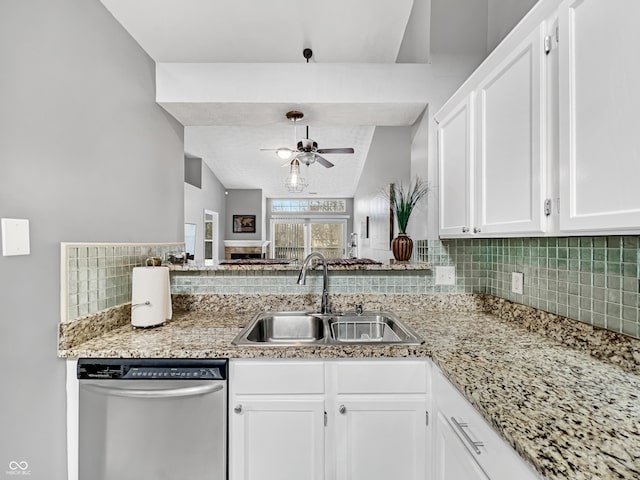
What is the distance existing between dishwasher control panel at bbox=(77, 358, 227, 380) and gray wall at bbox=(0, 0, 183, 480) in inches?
5.1

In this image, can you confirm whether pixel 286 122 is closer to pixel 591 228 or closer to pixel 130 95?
pixel 130 95

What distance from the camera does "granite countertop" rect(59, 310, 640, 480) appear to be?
2.19 ft

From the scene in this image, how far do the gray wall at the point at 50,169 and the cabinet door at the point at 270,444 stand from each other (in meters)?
0.69

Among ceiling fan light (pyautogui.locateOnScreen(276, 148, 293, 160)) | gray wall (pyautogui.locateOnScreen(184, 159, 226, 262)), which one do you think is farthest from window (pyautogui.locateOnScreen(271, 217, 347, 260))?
ceiling fan light (pyautogui.locateOnScreen(276, 148, 293, 160))

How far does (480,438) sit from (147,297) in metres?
1.47

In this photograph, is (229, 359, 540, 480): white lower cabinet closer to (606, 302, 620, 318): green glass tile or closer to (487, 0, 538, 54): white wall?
(606, 302, 620, 318): green glass tile

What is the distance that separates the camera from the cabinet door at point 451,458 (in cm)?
94

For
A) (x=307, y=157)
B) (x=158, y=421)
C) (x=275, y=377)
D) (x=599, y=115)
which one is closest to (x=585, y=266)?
(x=599, y=115)

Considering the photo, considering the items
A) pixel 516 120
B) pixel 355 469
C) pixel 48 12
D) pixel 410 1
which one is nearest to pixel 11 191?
pixel 48 12

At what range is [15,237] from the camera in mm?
1125

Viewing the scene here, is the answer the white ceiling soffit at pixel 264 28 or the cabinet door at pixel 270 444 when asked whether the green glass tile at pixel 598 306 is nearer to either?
the cabinet door at pixel 270 444

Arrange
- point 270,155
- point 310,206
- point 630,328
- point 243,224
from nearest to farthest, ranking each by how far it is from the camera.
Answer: point 630,328, point 270,155, point 243,224, point 310,206

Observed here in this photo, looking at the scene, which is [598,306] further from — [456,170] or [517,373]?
[456,170]

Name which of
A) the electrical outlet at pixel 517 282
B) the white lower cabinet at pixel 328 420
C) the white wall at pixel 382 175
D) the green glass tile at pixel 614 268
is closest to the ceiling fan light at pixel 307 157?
the white wall at pixel 382 175
